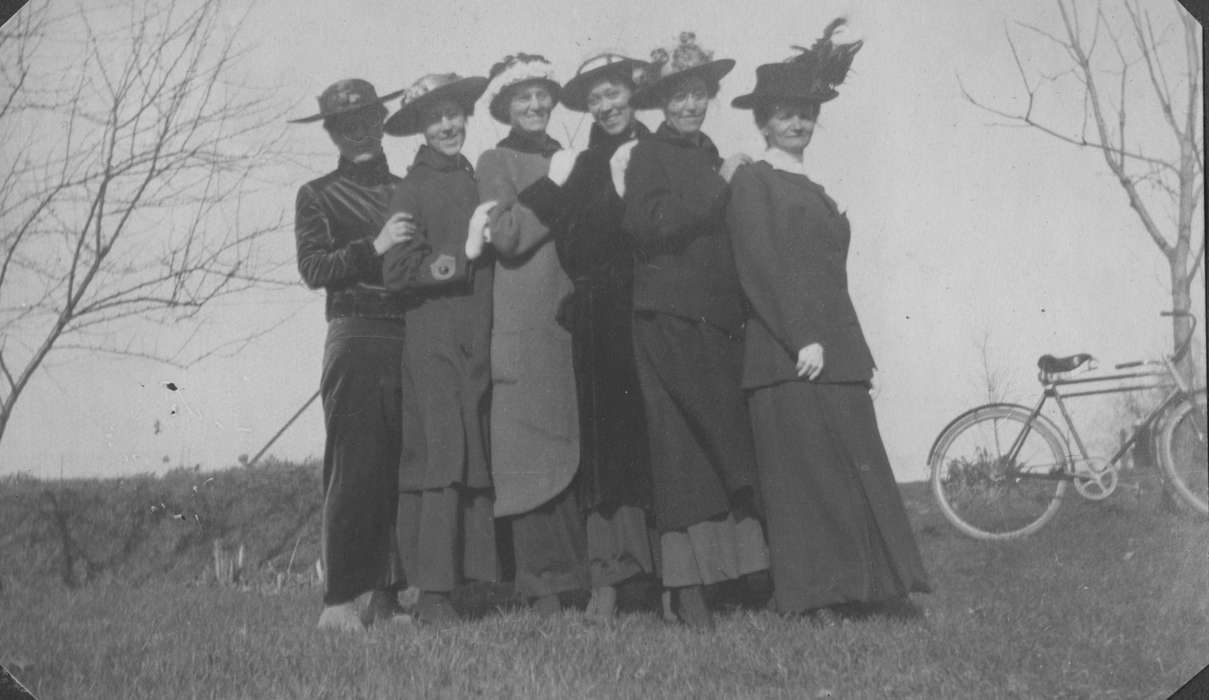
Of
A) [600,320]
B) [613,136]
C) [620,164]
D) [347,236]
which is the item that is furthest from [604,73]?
[347,236]

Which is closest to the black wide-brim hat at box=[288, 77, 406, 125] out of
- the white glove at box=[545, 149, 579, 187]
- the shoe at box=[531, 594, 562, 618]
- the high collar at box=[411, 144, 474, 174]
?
the high collar at box=[411, 144, 474, 174]

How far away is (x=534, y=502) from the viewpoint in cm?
462

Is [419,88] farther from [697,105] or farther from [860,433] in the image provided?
[860,433]

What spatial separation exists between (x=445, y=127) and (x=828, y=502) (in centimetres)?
184

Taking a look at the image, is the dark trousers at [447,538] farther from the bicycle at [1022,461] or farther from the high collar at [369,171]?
the bicycle at [1022,461]

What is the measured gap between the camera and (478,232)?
4730 mm

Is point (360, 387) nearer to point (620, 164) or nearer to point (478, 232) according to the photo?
point (478, 232)

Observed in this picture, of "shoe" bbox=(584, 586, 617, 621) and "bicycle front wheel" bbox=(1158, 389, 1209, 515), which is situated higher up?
"bicycle front wheel" bbox=(1158, 389, 1209, 515)

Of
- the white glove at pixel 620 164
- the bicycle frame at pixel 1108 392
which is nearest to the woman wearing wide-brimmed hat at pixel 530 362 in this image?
the white glove at pixel 620 164

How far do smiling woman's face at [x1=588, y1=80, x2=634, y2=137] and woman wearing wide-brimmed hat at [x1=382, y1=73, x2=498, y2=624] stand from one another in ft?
1.35

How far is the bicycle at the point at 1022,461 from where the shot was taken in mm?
4742

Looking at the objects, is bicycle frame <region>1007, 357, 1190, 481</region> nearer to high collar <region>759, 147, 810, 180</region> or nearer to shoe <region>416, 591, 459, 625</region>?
high collar <region>759, 147, 810, 180</region>

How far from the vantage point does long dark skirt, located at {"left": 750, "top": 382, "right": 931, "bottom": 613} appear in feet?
14.5

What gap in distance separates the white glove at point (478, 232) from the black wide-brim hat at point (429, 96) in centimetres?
35
